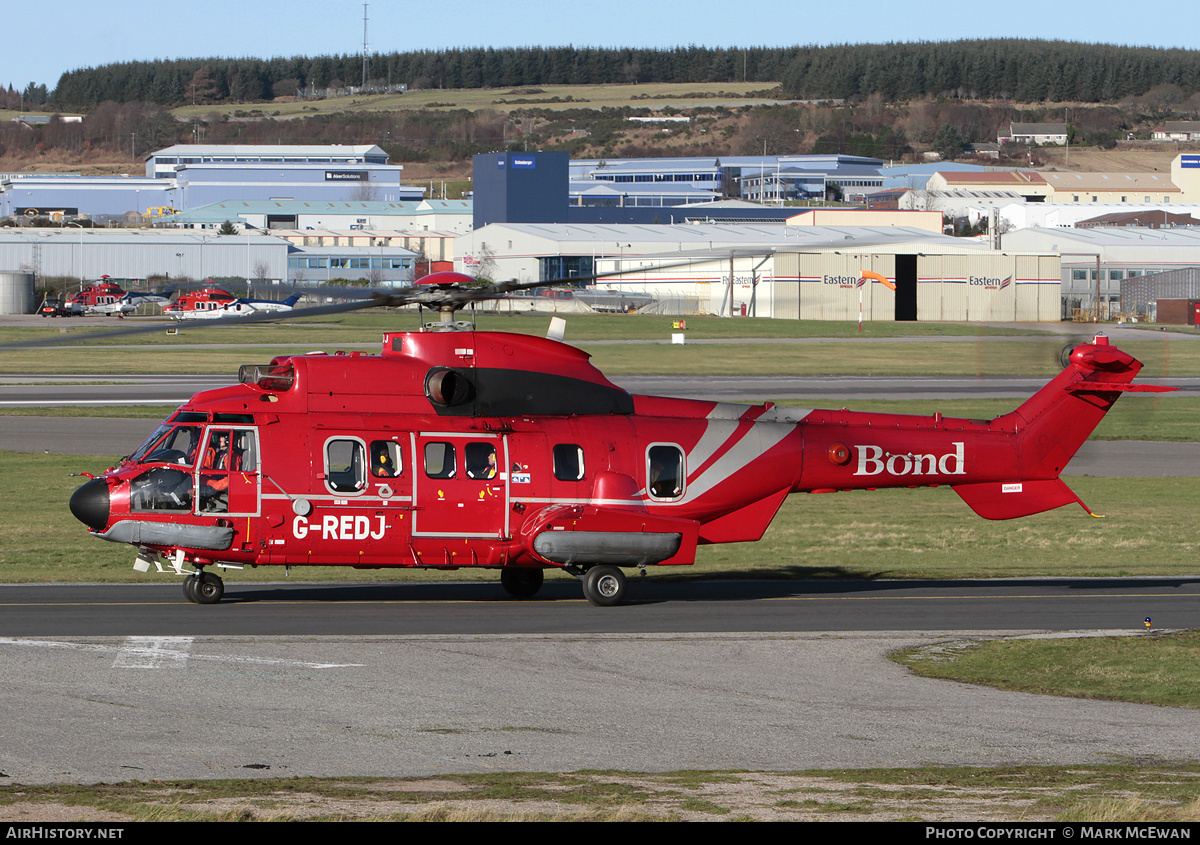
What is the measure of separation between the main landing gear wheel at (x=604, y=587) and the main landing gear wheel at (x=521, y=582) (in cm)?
126

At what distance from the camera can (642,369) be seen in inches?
2283

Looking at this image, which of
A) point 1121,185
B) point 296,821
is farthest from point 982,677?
point 1121,185

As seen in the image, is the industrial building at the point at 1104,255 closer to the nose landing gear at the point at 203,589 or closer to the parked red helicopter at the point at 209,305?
the parked red helicopter at the point at 209,305

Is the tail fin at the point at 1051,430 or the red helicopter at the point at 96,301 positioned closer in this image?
the tail fin at the point at 1051,430

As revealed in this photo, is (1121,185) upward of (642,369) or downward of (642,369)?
upward

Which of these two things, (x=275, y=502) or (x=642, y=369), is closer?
(x=275, y=502)

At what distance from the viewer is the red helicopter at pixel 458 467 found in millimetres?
17672

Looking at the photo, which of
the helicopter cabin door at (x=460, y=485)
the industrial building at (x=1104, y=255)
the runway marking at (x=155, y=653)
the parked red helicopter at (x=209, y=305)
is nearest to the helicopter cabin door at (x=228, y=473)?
the runway marking at (x=155, y=653)

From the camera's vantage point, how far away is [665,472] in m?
19.1

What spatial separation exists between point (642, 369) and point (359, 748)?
46.7 meters

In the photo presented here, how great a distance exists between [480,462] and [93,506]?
5.24 metres

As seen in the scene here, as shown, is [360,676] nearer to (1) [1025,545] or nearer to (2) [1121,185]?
(1) [1025,545]

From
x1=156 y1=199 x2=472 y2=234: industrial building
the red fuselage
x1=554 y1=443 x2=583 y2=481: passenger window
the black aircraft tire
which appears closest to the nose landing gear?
the black aircraft tire
